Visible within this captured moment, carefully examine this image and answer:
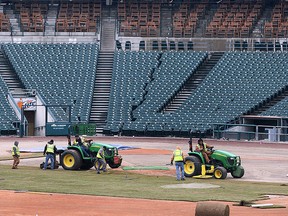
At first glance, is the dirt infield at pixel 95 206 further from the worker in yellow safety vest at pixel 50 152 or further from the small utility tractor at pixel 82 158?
the small utility tractor at pixel 82 158

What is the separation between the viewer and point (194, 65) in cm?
8688

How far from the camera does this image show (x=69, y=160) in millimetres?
46000

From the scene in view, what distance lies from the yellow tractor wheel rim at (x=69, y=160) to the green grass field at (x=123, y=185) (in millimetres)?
680

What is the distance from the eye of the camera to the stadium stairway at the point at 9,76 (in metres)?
84.1

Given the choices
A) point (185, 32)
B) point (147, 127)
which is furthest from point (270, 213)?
point (185, 32)

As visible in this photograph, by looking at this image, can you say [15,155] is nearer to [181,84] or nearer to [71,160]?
[71,160]

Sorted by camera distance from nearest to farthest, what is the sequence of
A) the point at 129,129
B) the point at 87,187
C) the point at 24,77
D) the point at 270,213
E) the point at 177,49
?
the point at 270,213 < the point at 87,187 < the point at 129,129 < the point at 24,77 < the point at 177,49

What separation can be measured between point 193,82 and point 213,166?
142 ft

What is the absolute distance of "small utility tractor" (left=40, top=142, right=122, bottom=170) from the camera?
4556cm

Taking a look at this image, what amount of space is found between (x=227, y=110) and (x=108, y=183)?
135ft

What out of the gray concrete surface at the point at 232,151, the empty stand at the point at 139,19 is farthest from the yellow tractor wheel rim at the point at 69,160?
the empty stand at the point at 139,19

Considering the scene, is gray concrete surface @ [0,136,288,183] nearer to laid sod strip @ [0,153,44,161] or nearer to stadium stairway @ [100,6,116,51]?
laid sod strip @ [0,153,44,161]

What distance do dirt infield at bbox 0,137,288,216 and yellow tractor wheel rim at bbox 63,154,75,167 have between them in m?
3.50

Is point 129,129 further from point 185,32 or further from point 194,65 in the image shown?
point 185,32
